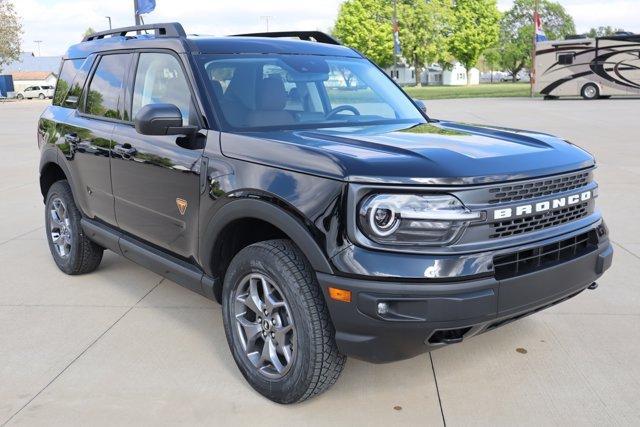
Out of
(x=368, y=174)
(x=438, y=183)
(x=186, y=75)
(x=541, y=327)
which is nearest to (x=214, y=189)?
(x=186, y=75)

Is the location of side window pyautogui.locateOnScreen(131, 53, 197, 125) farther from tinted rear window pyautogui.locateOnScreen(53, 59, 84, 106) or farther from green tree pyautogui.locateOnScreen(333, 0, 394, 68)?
→ green tree pyautogui.locateOnScreen(333, 0, 394, 68)

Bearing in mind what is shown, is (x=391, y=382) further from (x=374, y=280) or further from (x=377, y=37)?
(x=377, y=37)

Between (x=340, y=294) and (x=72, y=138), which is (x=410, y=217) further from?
(x=72, y=138)

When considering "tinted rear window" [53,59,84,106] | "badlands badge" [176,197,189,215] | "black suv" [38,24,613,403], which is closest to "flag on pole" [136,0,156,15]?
"tinted rear window" [53,59,84,106]

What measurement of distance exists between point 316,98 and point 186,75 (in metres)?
0.82

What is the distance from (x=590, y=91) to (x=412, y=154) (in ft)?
110

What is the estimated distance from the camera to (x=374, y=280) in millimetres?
2723

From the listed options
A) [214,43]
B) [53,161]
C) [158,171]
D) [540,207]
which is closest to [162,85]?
[214,43]

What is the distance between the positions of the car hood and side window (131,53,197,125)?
0.52 m

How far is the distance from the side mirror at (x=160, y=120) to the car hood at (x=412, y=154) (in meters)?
0.29

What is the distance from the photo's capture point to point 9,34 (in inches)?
2426

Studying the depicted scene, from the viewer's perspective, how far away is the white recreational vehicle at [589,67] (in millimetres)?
31688

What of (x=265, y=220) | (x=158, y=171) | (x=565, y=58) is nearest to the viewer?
(x=265, y=220)

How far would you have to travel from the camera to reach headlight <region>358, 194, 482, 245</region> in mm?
2732
